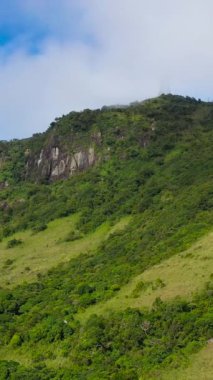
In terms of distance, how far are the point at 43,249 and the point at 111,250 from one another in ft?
78.6

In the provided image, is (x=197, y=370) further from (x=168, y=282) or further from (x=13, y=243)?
(x=13, y=243)

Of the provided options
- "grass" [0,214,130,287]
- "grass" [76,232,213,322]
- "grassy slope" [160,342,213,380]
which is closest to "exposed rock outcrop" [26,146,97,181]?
"grass" [0,214,130,287]

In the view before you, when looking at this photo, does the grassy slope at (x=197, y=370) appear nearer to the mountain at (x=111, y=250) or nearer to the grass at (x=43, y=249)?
the mountain at (x=111, y=250)

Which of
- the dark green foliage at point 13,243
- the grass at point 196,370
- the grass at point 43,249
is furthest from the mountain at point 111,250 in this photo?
the grass at point 43,249

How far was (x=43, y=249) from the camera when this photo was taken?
135875 mm

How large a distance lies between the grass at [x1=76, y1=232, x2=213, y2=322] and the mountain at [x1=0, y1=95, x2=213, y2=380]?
228 millimetres

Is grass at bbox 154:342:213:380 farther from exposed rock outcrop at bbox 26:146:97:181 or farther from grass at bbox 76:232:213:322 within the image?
exposed rock outcrop at bbox 26:146:97:181

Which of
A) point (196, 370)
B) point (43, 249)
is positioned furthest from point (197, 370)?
point (43, 249)

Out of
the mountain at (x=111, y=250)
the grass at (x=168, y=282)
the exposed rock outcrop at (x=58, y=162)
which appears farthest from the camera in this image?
the exposed rock outcrop at (x=58, y=162)

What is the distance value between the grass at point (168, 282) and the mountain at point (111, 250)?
228 millimetres

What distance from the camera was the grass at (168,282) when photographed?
79994 millimetres

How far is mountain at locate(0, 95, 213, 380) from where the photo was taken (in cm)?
7081

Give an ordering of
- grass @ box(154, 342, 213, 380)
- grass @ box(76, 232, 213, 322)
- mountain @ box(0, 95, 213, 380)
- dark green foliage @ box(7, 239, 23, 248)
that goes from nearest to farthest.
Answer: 1. grass @ box(154, 342, 213, 380)
2. mountain @ box(0, 95, 213, 380)
3. grass @ box(76, 232, 213, 322)
4. dark green foliage @ box(7, 239, 23, 248)

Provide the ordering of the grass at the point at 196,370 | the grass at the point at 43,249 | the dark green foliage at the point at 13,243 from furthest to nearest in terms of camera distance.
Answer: the dark green foliage at the point at 13,243 < the grass at the point at 43,249 < the grass at the point at 196,370
